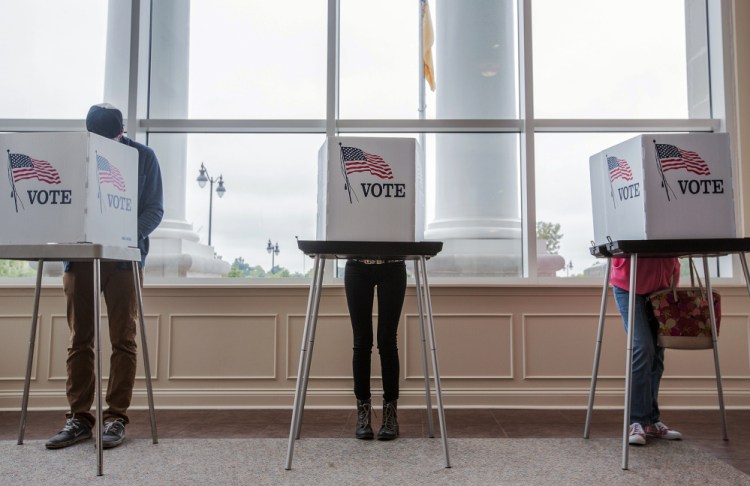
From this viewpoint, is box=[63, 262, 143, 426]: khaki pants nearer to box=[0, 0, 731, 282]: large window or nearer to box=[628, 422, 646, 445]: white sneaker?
box=[0, 0, 731, 282]: large window

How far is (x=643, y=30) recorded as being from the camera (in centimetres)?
370

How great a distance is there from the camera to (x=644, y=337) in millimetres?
2250

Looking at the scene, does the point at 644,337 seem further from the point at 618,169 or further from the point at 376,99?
the point at 376,99

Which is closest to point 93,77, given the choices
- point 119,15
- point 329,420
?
point 119,15

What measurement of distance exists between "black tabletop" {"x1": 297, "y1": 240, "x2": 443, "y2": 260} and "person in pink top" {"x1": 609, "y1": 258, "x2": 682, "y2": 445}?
90 centimetres

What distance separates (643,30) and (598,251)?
219cm

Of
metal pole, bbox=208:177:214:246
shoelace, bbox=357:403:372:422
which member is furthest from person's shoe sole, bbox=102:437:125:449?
metal pole, bbox=208:177:214:246

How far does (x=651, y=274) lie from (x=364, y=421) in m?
1.32

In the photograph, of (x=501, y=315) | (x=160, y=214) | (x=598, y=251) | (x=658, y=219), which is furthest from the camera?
(x=501, y=315)

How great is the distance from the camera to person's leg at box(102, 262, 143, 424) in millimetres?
2383

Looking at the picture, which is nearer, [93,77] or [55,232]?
[55,232]

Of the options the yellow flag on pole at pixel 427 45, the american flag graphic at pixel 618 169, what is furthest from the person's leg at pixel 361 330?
the yellow flag on pole at pixel 427 45

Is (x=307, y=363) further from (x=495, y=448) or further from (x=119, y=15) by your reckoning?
(x=119, y=15)

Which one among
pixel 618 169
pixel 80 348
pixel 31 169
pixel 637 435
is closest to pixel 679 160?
pixel 618 169
